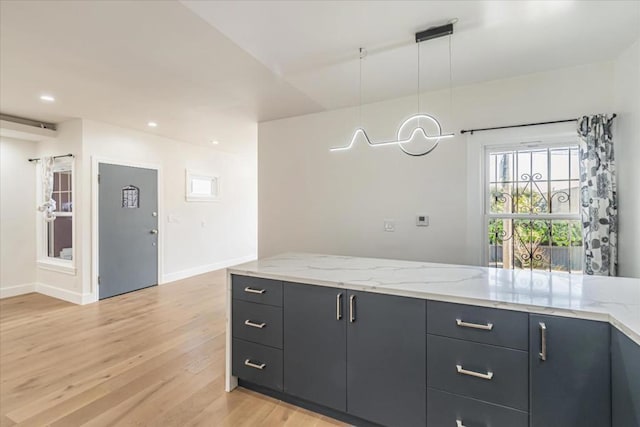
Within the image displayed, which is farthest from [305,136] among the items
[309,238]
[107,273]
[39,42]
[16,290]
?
[16,290]

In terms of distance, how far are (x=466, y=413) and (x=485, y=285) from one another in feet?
2.13

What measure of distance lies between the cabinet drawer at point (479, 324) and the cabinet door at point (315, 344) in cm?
→ 52

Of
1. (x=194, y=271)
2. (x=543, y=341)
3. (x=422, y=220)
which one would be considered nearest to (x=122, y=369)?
(x=543, y=341)

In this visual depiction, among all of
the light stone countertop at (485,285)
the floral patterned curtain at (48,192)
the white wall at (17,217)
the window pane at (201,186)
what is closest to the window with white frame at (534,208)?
the light stone countertop at (485,285)

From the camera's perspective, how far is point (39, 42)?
7.22 feet

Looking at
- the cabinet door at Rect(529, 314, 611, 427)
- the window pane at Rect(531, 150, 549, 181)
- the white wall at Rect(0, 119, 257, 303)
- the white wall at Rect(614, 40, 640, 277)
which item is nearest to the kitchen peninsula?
the cabinet door at Rect(529, 314, 611, 427)

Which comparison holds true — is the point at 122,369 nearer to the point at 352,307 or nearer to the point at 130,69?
the point at 352,307

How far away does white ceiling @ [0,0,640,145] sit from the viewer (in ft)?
6.19

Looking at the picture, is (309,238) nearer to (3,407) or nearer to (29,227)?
(3,407)

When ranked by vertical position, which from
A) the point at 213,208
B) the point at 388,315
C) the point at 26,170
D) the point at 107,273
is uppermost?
the point at 26,170

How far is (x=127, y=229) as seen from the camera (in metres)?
4.61

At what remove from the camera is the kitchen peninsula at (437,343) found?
52.0 inches

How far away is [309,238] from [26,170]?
174 inches

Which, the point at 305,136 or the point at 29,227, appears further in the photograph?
the point at 29,227
